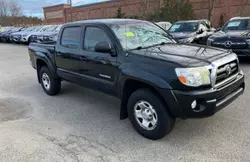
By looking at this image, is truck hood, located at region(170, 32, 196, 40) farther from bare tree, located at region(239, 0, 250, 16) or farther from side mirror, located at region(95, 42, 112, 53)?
bare tree, located at region(239, 0, 250, 16)

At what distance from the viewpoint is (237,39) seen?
26.3ft

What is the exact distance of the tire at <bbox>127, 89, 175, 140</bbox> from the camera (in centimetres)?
329

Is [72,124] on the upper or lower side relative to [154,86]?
lower

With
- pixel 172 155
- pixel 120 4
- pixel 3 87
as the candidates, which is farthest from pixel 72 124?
pixel 120 4

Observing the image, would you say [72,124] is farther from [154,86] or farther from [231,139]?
[231,139]

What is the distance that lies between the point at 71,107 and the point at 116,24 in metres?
2.06

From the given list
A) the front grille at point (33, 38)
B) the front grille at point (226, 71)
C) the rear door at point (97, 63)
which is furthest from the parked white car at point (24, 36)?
the front grille at point (226, 71)

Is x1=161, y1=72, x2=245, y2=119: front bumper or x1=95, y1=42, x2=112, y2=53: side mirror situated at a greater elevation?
x1=95, y1=42, x2=112, y2=53: side mirror

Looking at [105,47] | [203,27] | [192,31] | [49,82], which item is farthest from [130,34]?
[203,27]

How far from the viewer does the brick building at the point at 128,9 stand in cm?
2379

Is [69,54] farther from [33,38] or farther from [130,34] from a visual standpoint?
[33,38]

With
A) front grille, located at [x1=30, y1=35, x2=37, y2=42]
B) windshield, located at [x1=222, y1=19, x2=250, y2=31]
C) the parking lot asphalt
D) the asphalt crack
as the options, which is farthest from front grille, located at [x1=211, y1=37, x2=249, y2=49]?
front grille, located at [x1=30, y1=35, x2=37, y2=42]

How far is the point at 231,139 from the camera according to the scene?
11.2ft

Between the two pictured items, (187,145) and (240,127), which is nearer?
(187,145)
